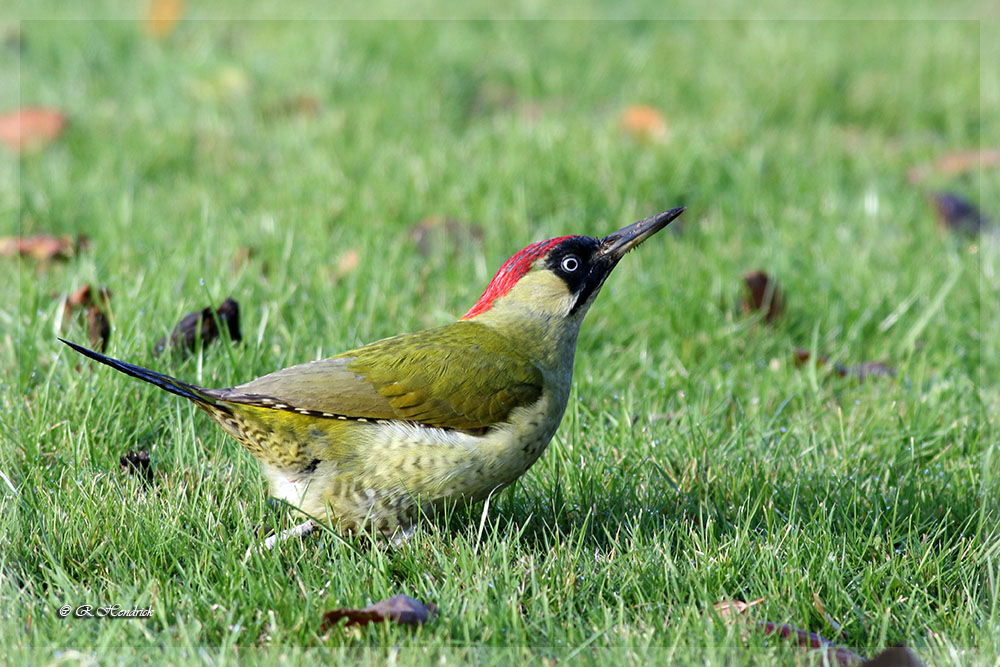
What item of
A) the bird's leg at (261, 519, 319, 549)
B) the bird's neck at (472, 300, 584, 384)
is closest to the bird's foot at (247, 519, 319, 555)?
the bird's leg at (261, 519, 319, 549)

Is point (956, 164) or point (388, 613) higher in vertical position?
point (956, 164)

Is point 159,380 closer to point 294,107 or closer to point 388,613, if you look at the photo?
point 388,613

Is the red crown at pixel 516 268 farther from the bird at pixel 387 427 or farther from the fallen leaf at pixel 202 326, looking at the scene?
the fallen leaf at pixel 202 326

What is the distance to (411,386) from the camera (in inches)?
124

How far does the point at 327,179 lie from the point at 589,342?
185 cm

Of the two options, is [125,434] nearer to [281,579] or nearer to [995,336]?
[281,579]

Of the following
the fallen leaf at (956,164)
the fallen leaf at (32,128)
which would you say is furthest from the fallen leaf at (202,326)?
the fallen leaf at (956,164)

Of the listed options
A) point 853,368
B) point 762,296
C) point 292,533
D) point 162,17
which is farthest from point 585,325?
point 162,17

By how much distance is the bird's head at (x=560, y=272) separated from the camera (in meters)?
3.50

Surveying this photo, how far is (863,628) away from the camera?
281 cm

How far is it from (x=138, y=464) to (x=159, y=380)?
1.79ft

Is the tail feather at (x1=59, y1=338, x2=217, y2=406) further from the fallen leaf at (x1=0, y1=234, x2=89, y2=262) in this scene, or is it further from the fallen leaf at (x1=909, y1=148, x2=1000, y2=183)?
the fallen leaf at (x1=909, y1=148, x2=1000, y2=183)

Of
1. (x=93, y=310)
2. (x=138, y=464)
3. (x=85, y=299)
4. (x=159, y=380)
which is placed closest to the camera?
(x=159, y=380)

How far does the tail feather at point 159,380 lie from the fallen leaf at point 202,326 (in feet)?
2.84
